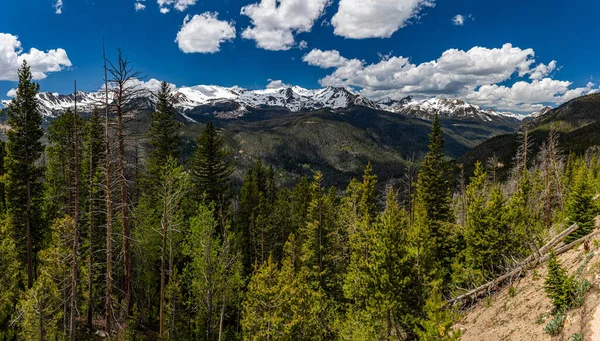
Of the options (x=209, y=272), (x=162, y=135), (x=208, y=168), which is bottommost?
(x=209, y=272)

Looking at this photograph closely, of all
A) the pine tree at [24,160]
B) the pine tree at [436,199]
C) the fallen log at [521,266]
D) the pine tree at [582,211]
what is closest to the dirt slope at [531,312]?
the fallen log at [521,266]

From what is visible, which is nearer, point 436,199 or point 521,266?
point 521,266

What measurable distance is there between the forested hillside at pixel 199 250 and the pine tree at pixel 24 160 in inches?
4.0

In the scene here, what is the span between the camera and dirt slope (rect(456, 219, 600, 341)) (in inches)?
412

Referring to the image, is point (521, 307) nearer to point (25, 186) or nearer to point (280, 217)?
point (280, 217)

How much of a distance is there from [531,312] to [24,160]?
34.4 metres

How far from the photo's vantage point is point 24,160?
25578mm

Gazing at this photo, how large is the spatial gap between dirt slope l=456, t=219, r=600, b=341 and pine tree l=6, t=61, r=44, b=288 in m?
31.3

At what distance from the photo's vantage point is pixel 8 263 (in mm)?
20938

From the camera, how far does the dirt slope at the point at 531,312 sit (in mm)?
10459

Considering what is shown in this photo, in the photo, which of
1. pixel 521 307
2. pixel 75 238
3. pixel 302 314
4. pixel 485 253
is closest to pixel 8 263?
pixel 75 238

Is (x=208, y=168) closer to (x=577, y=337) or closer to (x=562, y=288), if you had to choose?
(x=562, y=288)

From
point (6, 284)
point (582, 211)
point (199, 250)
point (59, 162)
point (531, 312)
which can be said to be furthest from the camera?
point (59, 162)

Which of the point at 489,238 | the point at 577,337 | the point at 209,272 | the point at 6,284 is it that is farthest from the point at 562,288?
the point at 6,284
